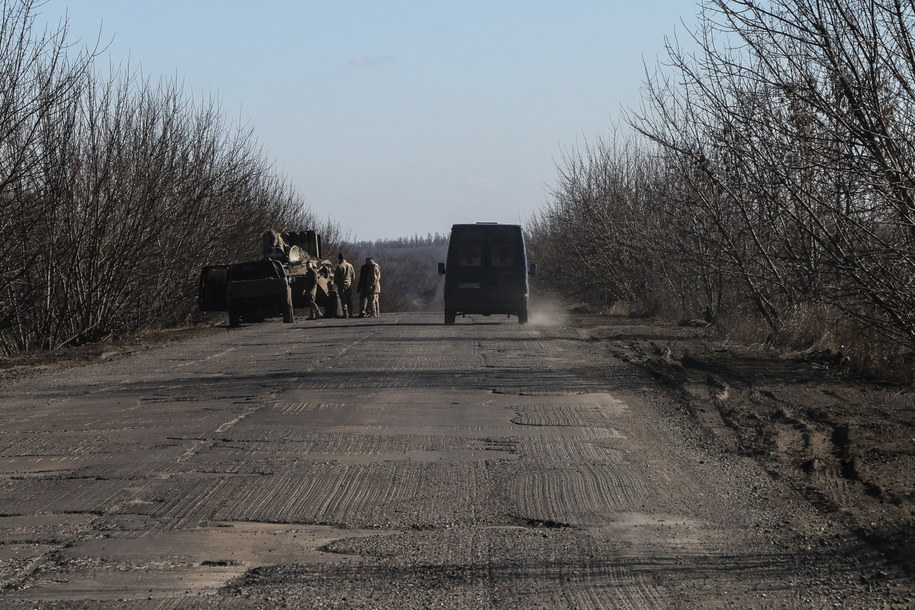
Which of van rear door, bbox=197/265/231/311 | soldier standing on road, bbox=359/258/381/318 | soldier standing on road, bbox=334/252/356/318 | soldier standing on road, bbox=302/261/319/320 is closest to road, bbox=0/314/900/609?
van rear door, bbox=197/265/231/311

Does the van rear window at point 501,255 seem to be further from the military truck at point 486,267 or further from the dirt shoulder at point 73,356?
the dirt shoulder at point 73,356

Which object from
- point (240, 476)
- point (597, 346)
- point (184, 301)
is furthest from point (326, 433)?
point (184, 301)

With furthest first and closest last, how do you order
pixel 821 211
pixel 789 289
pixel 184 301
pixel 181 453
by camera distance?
pixel 184 301, pixel 789 289, pixel 821 211, pixel 181 453

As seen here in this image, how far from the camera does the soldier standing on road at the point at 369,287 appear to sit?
32656 millimetres

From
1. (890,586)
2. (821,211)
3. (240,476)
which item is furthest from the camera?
(821,211)

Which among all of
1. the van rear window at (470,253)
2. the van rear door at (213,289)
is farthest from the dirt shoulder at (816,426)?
the van rear door at (213,289)

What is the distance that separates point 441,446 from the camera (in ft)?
26.8

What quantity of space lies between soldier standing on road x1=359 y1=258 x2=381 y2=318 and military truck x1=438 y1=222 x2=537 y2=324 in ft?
21.1

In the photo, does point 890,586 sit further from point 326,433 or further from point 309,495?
point 326,433

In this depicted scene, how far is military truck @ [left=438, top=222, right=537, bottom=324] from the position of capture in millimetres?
26109

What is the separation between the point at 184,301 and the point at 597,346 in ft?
55.1

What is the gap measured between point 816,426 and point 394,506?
4.55 meters

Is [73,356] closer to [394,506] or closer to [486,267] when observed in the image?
[486,267]

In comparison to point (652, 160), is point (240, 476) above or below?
below
